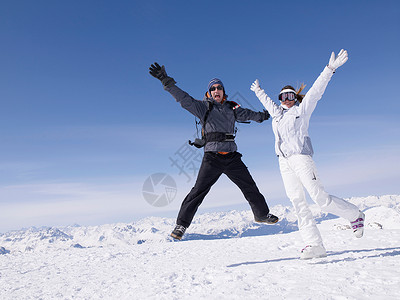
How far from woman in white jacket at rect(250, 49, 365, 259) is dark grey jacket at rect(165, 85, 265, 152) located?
3.06ft

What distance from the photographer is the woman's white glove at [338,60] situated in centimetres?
545

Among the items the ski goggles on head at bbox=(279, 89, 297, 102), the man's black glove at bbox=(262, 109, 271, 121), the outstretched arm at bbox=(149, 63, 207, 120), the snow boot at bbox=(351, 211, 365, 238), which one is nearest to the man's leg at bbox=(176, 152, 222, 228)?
the outstretched arm at bbox=(149, 63, 207, 120)

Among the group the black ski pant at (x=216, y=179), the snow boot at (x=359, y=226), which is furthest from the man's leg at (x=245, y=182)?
the snow boot at (x=359, y=226)

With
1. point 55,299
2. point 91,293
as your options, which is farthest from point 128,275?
point 55,299

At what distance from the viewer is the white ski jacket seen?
18.3 ft

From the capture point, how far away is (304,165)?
5.50 metres

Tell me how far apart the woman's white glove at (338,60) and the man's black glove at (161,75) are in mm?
3106

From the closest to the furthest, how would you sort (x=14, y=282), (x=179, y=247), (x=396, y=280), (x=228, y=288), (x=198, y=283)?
1. (x=396, y=280)
2. (x=228, y=288)
3. (x=198, y=283)
4. (x=14, y=282)
5. (x=179, y=247)

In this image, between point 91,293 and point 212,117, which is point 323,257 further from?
point 91,293

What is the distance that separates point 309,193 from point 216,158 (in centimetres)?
200

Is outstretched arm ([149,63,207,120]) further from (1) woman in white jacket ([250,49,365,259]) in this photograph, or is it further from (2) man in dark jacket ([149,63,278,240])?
(1) woman in white jacket ([250,49,365,259])

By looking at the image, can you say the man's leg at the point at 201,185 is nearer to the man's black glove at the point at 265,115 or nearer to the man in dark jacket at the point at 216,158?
the man in dark jacket at the point at 216,158

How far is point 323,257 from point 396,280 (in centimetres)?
187

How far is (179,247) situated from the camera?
8.77m
